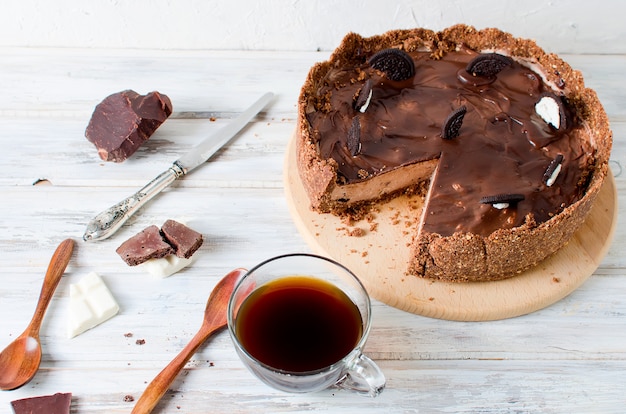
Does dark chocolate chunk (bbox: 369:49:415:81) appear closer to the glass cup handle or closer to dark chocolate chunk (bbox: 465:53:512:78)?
dark chocolate chunk (bbox: 465:53:512:78)

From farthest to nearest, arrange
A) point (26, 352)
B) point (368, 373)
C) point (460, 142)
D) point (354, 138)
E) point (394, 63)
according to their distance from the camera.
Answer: point (394, 63) < point (460, 142) < point (354, 138) < point (26, 352) < point (368, 373)

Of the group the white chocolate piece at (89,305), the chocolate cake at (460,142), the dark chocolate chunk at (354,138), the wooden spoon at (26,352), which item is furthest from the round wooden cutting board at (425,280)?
Result: the wooden spoon at (26,352)

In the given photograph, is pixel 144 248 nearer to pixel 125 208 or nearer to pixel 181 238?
pixel 181 238

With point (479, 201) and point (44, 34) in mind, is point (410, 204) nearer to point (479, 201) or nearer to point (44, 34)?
point (479, 201)

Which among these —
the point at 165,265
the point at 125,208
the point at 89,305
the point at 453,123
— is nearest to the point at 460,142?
the point at 453,123

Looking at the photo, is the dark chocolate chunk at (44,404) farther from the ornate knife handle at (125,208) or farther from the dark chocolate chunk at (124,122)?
the dark chocolate chunk at (124,122)

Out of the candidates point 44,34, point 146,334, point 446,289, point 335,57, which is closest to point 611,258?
point 446,289

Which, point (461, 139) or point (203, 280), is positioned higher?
point (461, 139)

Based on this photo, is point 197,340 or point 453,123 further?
point 453,123
